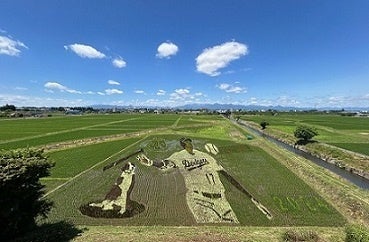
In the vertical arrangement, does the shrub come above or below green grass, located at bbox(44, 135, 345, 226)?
above

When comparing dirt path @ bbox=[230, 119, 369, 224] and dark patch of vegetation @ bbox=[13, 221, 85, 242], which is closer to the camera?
dark patch of vegetation @ bbox=[13, 221, 85, 242]

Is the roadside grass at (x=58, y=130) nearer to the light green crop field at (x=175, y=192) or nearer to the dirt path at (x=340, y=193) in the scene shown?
the light green crop field at (x=175, y=192)

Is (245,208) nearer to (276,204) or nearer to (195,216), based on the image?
(276,204)

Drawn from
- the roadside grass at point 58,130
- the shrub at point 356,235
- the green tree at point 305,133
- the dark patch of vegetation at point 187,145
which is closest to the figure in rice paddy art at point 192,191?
the dark patch of vegetation at point 187,145

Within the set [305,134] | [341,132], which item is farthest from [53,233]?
[341,132]

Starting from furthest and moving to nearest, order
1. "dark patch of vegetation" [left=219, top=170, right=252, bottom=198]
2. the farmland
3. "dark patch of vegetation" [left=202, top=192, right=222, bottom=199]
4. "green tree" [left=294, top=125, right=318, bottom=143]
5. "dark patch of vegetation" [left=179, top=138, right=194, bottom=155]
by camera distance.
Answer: "green tree" [left=294, top=125, right=318, bottom=143]
"dark patch of vegetation" [left=179, top=138, right=194, bottom=155]
"dark patch of vegetation" [left=219, top=170, right=252, bottom=198]
"dark patch of vegetation" [left=202, top=192, right=222, bottom=199]
the farmland

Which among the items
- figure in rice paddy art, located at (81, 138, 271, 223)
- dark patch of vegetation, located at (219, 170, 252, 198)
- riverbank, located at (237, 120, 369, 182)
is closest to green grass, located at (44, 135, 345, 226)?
dark patch of vegetation, located at (219, 170, 252, 198)

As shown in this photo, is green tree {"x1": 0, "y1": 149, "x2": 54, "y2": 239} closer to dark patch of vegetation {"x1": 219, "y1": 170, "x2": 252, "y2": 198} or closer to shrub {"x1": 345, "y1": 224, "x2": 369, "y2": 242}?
dark patch of vegetation {"x1": 219, "y1": 170, "x2": 252, "y2": 198}

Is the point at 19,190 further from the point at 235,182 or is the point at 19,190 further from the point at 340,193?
the point at 340,193
